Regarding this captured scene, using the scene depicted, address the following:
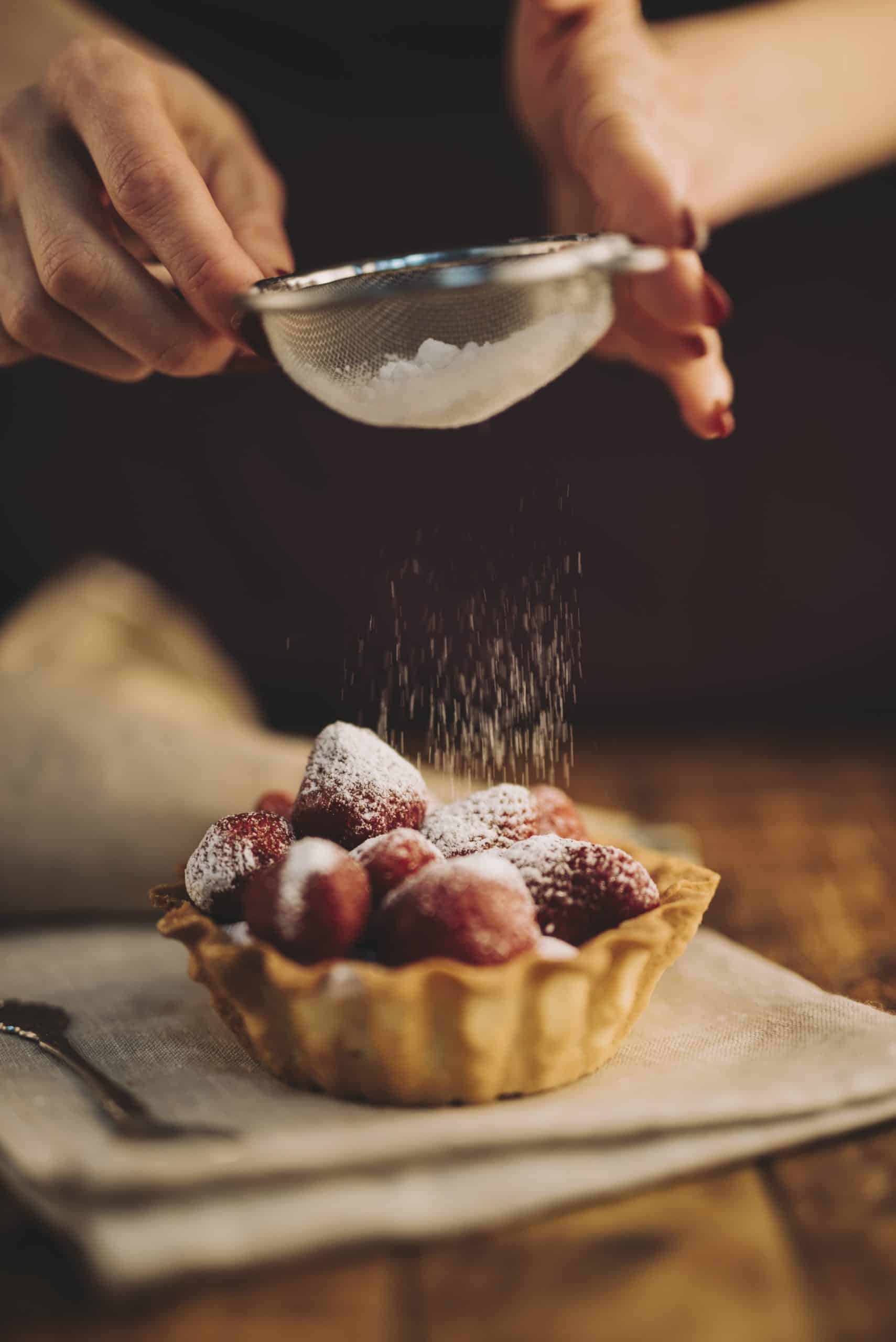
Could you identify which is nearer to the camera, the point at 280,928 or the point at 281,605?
the point at 280,928

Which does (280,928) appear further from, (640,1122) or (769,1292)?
(769,1292)

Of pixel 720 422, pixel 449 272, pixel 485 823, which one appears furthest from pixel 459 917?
pixel 720 422

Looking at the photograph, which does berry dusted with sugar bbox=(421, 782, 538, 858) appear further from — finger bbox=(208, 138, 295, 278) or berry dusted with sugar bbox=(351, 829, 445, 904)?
finger bbox=(208, 138, 295, 278)

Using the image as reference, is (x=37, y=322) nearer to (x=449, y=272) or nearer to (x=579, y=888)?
(x=449, y=272)

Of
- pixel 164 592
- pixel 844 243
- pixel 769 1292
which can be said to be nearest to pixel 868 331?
pixel 844 243

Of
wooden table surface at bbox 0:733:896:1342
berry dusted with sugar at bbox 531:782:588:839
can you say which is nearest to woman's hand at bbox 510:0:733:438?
berry dusted with sugar at bbox 531:782:588:839
